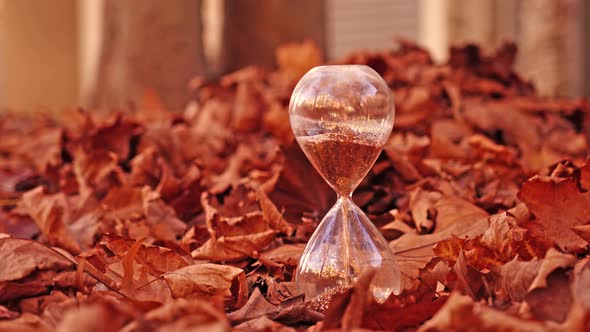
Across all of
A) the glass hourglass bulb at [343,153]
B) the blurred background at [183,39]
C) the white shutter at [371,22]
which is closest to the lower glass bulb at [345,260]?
the glass hourglass bulb at [343,153]

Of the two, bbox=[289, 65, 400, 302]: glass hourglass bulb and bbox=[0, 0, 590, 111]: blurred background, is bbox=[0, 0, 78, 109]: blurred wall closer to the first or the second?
bbox=[0, 0, 590, 111]: blurred background

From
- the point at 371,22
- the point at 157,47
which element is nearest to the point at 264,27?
the point at 157,47

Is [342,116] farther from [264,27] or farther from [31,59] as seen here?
[31,59]

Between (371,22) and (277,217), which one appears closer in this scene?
(277,217)

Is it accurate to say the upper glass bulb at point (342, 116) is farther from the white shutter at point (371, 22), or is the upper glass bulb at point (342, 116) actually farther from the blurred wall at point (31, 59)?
the white shutter at point (371, 22)

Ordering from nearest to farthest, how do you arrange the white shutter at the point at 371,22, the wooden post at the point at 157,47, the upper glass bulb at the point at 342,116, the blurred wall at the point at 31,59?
the upper glass bulb at the point at 342,116, the wooden post at the point at 157,47, the blurred wall at the point at 31,59, the white shutter at the point at 371,22

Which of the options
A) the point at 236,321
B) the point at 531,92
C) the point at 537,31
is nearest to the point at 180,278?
the point at 236,321

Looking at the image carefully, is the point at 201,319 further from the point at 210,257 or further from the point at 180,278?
the point at 210,257
